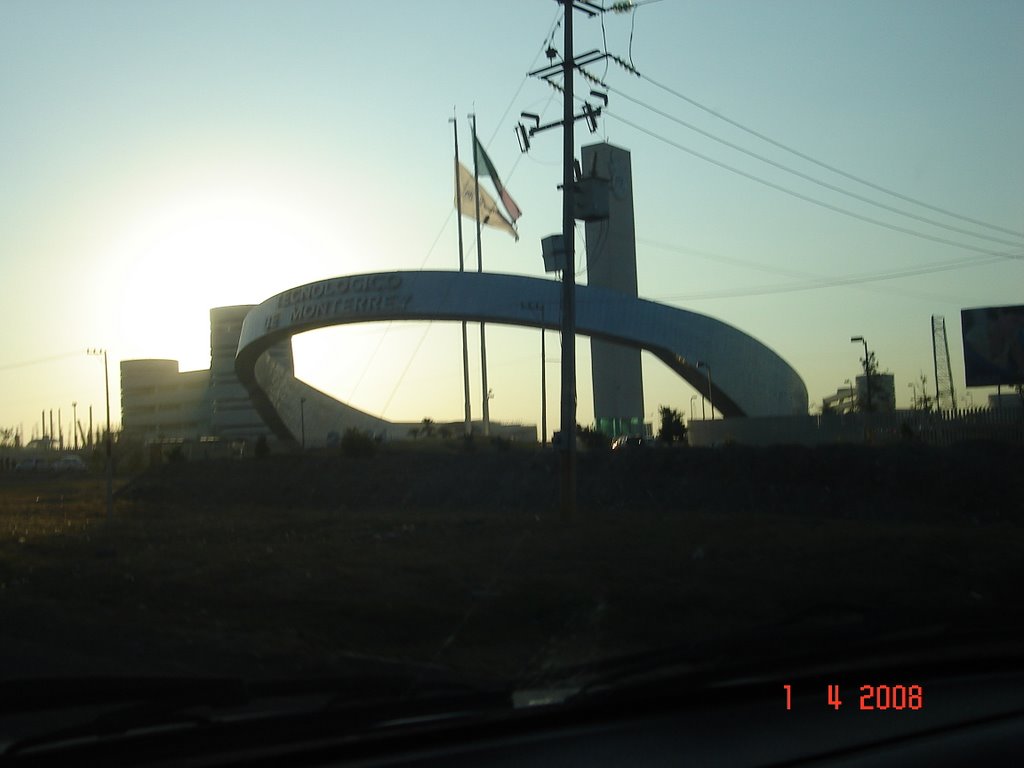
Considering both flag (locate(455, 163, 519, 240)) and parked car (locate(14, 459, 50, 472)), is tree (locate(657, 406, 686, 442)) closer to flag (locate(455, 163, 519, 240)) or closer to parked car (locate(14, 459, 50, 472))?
flag (locate(455, 163, 519, 240))

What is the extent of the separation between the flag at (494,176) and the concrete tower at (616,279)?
64.6ft

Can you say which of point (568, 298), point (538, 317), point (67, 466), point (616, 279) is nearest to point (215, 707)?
point (568, 298)

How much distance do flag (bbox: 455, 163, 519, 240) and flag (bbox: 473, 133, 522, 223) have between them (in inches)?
88.6

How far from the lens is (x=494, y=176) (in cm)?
4322

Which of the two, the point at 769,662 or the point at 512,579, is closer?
the point at 769,662

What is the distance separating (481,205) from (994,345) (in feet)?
77.1

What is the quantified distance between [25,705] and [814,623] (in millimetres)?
2947

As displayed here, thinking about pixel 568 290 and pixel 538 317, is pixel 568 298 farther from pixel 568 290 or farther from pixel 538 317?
pixel 538 317

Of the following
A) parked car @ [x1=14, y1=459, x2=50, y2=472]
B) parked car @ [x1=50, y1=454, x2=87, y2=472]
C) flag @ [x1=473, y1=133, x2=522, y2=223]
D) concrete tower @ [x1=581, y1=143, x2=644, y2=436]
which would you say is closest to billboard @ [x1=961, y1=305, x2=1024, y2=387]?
flag @ [x1=473, y1=133, x2=522, y2=223]

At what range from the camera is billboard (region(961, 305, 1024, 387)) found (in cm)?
4125

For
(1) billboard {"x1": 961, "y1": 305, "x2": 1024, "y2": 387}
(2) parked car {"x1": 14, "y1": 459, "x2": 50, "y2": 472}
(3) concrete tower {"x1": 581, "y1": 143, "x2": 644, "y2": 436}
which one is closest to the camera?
(1) billboard {"x1": 961, "y1": 305, "x2": 1024, "y2": 387}

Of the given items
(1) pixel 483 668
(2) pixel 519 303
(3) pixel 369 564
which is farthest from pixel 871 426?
(1) pixel 483 668

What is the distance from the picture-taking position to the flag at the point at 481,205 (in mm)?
46094
